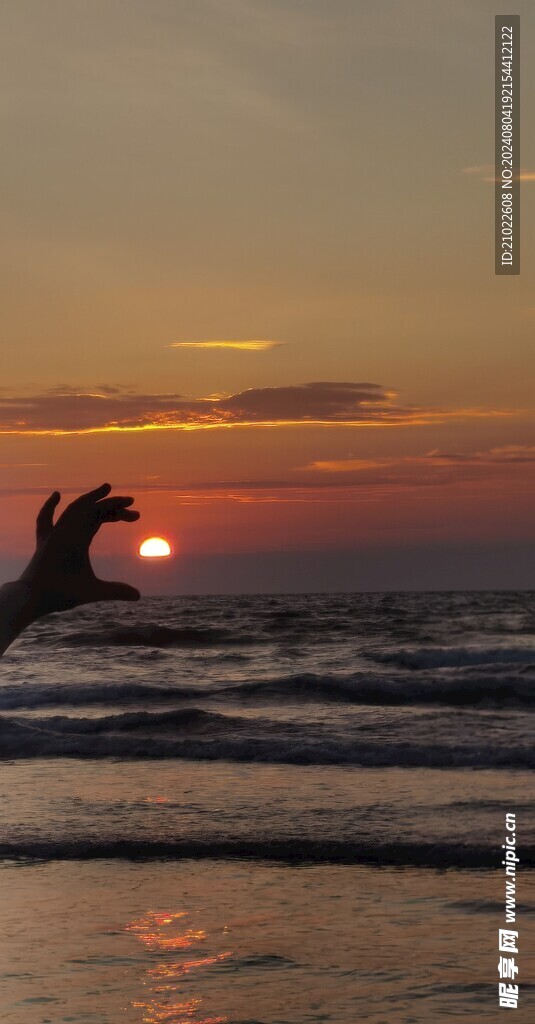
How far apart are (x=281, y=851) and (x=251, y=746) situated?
23.5 feet

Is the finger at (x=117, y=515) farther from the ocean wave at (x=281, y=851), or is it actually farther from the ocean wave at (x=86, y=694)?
the ocean wave at (x=86, y=694)

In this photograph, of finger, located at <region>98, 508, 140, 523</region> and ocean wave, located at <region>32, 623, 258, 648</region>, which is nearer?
finger, located at <region>98, 508, 140, 523</region>

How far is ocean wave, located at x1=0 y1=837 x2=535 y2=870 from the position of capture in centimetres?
1116

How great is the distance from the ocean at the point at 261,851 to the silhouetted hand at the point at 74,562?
1.01m

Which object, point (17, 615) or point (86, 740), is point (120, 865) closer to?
point (17, 615)

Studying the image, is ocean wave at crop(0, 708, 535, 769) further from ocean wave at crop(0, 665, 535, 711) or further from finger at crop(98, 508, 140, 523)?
finger at crop(98, 508, 140, 523)

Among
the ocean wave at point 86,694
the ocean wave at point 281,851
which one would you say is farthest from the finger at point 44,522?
the ocean wave at point 86,694

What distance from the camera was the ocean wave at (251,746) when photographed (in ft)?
57.7

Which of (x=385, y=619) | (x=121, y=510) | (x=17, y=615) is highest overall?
(x=121, y=510)

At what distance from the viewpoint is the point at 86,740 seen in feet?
64.9

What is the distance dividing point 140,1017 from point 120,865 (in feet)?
13.5

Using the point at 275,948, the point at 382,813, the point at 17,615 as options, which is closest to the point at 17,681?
the point at 382,813

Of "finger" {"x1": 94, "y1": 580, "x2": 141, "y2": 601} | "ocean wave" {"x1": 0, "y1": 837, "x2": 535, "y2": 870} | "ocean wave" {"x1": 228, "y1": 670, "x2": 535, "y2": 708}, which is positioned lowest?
"ocean wave" {"x1": 228, "y1": 670, "x2": 535, "y2": 708}

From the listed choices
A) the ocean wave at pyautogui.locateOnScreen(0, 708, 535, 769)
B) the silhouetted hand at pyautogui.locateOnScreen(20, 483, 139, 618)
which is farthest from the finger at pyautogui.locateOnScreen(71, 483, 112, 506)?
the ocean wave at pyautogui.locateOnScreen(0, 708, 535, 769)
